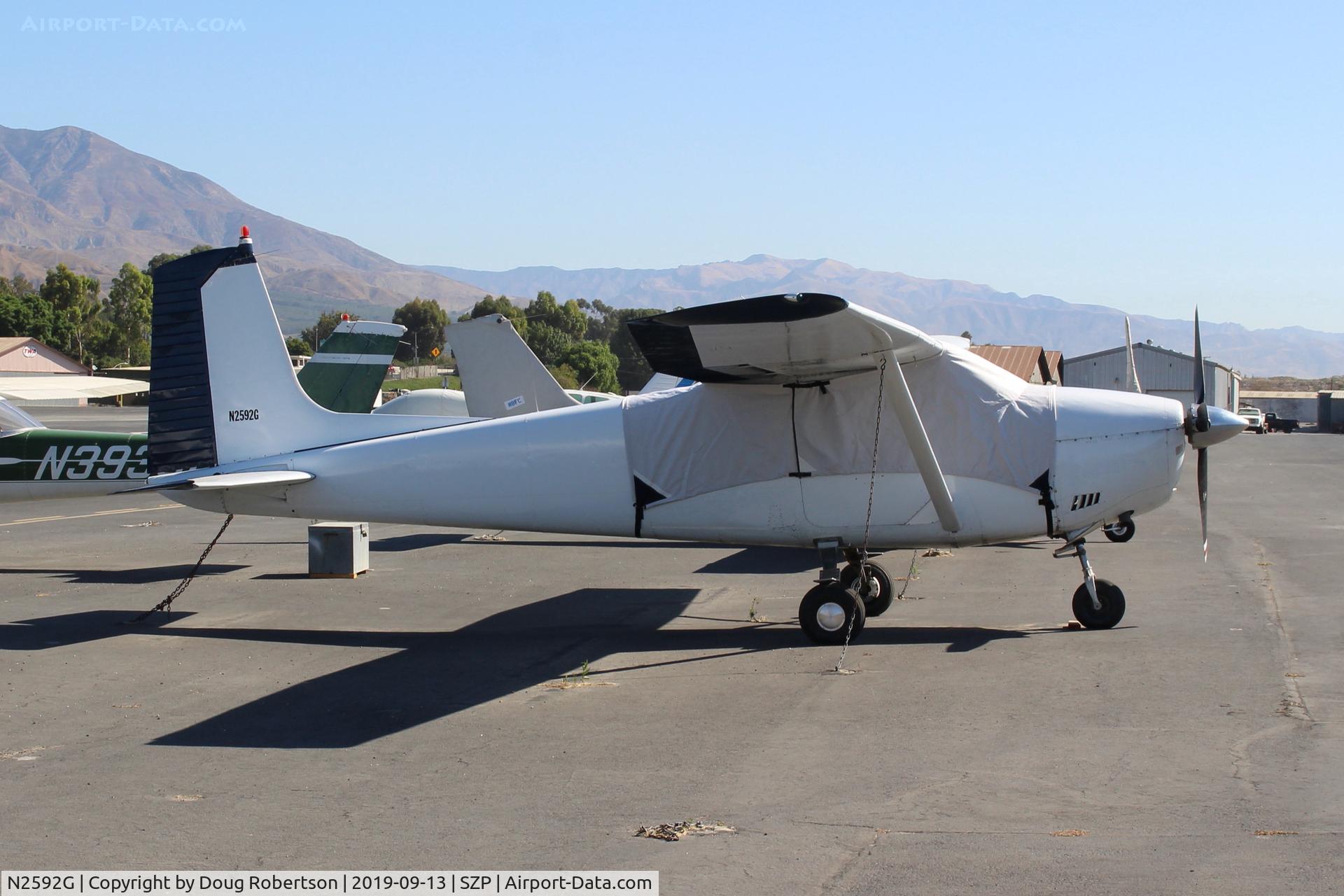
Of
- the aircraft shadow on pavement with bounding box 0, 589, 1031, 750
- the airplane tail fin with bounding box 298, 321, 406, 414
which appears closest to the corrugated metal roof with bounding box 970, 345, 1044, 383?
the airplane tail fin with bounding box 298, 321, 406, 414

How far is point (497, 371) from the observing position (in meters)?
16.9

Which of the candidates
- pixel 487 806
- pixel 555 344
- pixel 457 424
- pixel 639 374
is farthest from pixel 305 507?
pixel 555 344

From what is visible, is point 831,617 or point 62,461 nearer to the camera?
point 831,617

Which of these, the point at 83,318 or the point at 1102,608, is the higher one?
the point at 83,318

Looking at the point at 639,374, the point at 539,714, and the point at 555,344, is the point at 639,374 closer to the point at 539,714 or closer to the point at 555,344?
the point at 555,344

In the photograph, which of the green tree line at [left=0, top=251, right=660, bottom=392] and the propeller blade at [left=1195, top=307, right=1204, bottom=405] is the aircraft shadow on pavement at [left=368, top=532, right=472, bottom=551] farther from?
the green tree line at [left=0, top=251, right=660, bottom=392]

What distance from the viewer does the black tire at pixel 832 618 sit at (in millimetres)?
9570

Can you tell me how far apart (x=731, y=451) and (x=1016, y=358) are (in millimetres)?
31596

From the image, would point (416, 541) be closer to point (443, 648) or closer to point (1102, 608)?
point (443, 648)

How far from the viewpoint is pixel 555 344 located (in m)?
103

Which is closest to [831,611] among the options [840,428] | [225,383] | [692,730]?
[840,428]

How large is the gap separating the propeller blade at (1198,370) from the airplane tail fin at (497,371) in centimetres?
905

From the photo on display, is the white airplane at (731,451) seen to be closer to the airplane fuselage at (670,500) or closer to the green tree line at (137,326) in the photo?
the airplane fuselage at (670,500)

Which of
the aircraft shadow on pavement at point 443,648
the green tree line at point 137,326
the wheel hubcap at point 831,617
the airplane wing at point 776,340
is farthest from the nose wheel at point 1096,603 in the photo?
the green tree line at point 137,326
